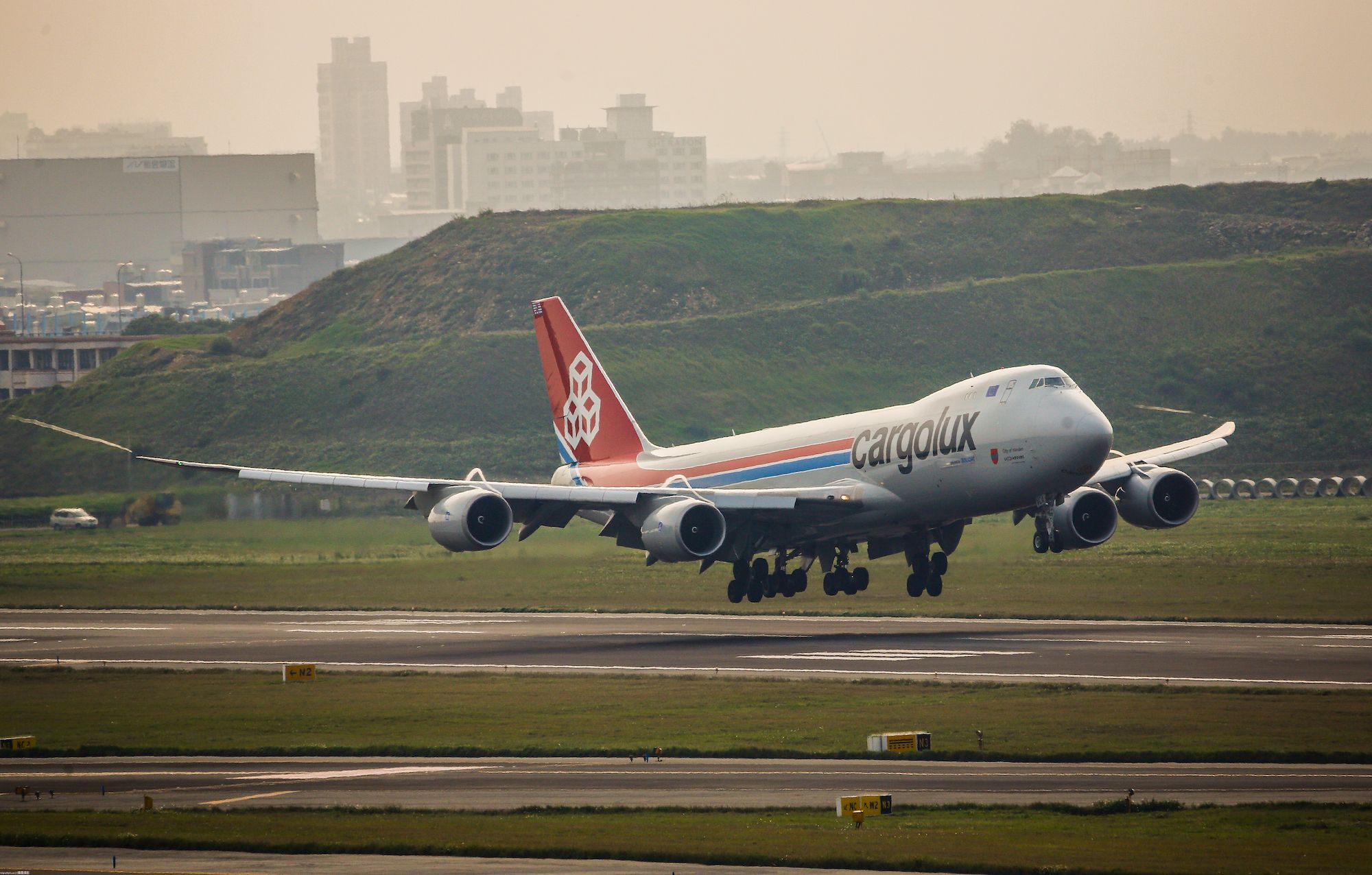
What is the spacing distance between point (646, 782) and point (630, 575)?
4000cm

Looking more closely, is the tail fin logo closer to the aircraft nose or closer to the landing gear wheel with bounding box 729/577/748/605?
the landing gear wheel with bounding box 729/577/748/605

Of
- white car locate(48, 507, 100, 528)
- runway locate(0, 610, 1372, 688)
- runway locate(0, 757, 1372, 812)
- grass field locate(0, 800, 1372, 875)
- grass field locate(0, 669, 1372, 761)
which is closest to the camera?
grass field locate(0, 800, 1372, 875)

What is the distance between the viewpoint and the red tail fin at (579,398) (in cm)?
6194

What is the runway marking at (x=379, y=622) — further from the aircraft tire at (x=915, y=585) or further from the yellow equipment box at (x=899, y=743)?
the yellow equipment box at (x=899, y=743)

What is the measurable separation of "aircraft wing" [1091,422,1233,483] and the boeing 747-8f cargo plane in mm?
92

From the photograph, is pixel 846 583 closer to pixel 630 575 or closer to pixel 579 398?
pixel 579 398

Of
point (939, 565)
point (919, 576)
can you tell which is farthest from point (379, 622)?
point (939, 565)

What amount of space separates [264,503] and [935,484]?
33344 millimetres

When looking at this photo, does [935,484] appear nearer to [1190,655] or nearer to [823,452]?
[823,452]

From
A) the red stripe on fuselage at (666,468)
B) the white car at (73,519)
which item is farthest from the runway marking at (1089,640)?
the white car at (73,519)

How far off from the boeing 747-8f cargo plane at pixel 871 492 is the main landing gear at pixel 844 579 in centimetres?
6

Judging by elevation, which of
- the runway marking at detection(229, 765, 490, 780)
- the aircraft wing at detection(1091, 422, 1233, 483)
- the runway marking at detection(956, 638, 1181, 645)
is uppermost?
the aircraft wing at detection(1091, 422, 1233, 483)

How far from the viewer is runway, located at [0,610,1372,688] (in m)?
40.7

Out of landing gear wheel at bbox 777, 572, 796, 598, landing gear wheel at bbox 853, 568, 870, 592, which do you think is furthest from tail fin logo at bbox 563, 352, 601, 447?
landing gear wheel at bbox 853, 568, 870, 592
